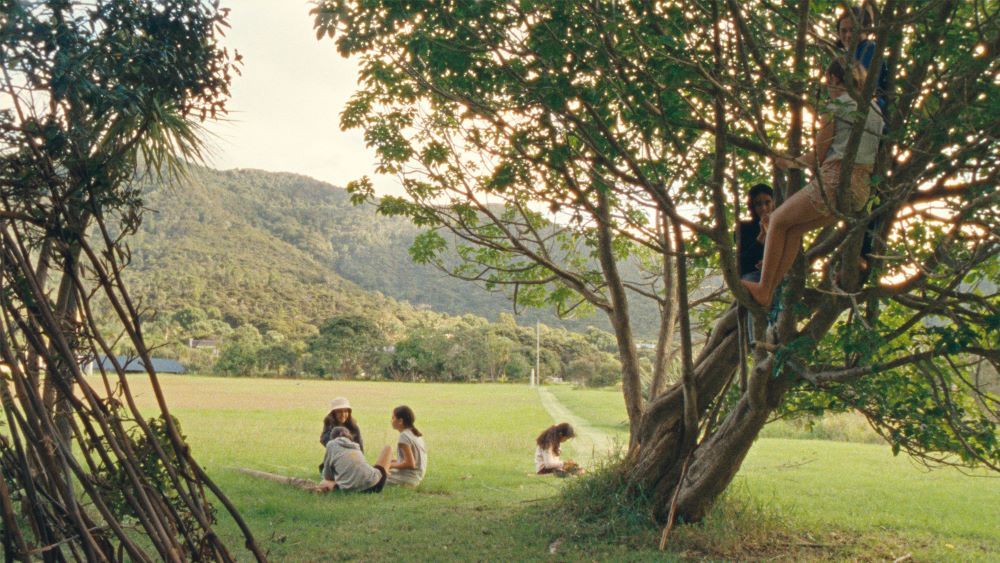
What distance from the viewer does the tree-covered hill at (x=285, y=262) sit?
266 feet

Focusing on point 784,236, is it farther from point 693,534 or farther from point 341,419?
point 341,419

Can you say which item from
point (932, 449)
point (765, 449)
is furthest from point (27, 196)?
point (765, 449)

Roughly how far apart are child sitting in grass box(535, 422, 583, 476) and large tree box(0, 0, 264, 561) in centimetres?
886

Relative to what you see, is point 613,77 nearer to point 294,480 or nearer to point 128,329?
point 128,329

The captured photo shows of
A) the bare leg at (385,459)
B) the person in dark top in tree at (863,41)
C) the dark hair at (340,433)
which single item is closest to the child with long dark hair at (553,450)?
the bare leg at (385,459)

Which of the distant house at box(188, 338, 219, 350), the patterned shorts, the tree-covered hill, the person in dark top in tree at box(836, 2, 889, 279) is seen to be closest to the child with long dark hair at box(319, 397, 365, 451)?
the patterned shorts

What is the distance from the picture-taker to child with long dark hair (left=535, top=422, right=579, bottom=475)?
12117 mm

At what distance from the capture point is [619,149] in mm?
5336

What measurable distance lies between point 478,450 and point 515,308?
6642 mm

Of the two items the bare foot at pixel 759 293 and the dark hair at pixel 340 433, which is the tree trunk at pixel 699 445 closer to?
the bare foot at pixel 759 293

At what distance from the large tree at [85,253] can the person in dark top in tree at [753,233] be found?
3.76m

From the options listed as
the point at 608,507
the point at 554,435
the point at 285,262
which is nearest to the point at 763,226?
the point at 608,507

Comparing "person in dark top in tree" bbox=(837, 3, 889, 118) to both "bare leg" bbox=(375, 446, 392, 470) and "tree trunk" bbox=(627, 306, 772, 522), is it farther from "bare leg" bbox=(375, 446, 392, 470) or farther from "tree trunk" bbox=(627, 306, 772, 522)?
"bare leg" bbox=(375, 446, 392, 470)

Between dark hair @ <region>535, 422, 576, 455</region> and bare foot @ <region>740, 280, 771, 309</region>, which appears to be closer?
bare foot @ <region>740, 280, 771, 309</region>
